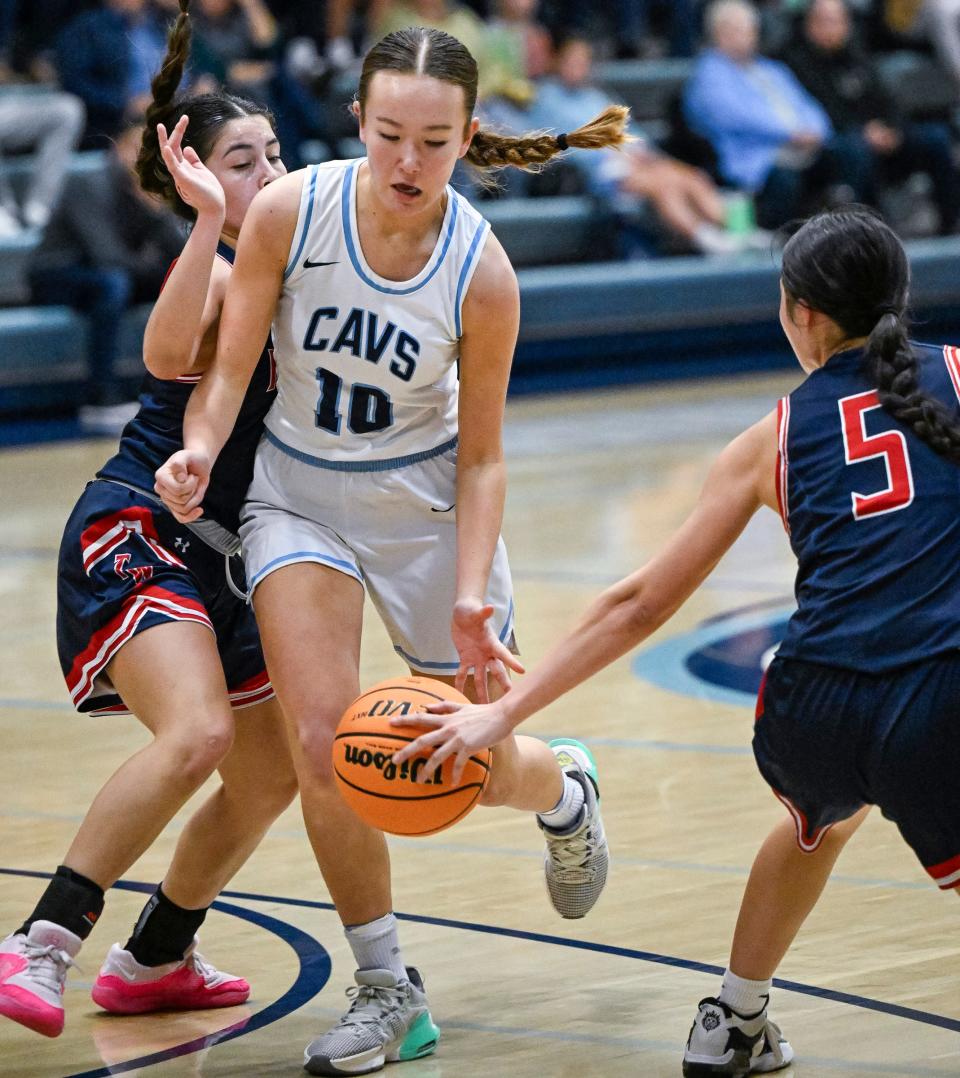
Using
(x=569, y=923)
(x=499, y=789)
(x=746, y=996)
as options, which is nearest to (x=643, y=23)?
(x=569, y=923)

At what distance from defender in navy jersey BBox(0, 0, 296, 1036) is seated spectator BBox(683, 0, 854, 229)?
1150 cm

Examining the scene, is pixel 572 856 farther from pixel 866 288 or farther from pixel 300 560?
pixel 866 288

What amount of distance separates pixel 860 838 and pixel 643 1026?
4.37 feet

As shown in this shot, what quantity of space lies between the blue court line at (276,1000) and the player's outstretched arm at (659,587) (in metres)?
0.74

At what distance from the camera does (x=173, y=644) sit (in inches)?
139

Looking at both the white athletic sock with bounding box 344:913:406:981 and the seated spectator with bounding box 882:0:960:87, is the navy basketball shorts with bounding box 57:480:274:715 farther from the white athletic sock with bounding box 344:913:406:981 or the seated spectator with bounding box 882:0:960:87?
the seated spectator with bounding box 882:0:960:87

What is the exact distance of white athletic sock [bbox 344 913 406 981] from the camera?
11.4 ft

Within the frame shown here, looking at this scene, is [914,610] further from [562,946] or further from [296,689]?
[562,946]

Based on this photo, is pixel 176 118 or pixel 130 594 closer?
pixel 130 594

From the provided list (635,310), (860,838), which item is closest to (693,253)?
(635,310)

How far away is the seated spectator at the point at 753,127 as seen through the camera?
1493 cm


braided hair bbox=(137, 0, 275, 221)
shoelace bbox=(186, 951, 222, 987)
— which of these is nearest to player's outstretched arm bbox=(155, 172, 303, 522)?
braided hair bbox=(137, 0, 275, 221)

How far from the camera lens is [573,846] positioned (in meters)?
3.98

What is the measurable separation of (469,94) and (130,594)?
107 centimetres
